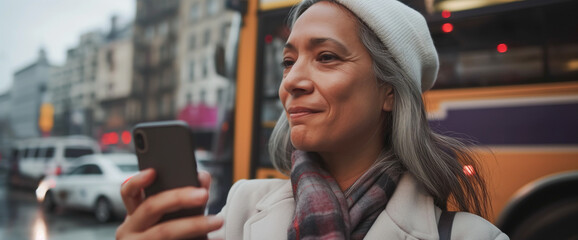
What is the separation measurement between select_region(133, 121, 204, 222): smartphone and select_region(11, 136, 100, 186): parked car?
13.0 meters

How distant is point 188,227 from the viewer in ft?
2.81

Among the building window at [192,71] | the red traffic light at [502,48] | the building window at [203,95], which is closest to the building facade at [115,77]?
the building window at [192,71]

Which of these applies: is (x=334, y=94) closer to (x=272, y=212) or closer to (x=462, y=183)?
(x=272, y=212)

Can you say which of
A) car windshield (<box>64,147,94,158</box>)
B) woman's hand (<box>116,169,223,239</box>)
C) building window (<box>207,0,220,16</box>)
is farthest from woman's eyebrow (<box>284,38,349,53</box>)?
building window (<box>207,0,220,16</box>)

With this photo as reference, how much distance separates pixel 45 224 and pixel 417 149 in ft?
29.9

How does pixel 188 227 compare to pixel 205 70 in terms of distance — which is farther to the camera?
pixel 205 70

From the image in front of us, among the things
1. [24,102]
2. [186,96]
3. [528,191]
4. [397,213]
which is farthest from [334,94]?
Result: [186,96]

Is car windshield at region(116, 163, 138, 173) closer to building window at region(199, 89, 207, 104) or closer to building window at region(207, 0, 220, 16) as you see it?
building window at region(199, 89, 207, 104)

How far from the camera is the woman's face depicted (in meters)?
1.30

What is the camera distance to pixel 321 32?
1347 millimetres

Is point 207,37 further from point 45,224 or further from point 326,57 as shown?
point 326,57

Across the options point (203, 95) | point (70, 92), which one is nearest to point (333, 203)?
point (70, 92)

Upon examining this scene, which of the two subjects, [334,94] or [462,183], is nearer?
[334,94]

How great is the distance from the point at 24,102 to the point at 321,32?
56.4ft
